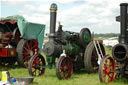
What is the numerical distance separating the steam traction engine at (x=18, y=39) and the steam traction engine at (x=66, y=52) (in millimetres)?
1880

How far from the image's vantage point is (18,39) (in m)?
10.8

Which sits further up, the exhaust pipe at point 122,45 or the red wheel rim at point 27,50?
the exhaust pipe at point 122,45

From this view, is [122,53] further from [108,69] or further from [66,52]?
[66,52]

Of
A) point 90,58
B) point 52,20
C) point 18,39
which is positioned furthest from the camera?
point 18,39

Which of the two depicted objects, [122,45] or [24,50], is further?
[24,50]

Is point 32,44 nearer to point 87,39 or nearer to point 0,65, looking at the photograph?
point 0,65

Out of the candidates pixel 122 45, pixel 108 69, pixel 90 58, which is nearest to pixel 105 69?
pixel 108 69

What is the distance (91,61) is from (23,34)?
11.3 feet

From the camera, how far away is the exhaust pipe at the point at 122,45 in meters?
5.95

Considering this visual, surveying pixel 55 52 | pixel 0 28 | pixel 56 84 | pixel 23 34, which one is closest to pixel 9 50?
pixel 23 34

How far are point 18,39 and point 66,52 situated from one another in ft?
11.4

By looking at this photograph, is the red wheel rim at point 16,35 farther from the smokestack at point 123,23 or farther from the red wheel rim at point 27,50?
the smokestack at point 123,23

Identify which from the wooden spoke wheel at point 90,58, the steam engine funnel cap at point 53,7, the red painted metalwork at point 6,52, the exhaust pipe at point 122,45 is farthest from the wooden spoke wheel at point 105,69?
the red painted metalwork at point 6,52

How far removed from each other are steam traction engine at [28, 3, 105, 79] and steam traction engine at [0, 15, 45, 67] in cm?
188
